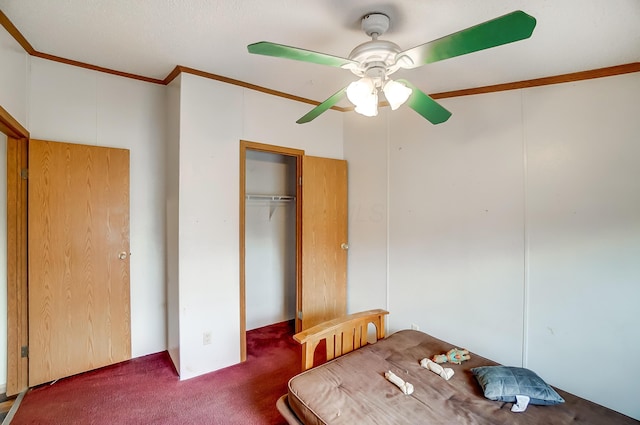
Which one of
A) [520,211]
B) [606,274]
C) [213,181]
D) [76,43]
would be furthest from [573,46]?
[76,43]

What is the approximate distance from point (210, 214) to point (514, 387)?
2278mm

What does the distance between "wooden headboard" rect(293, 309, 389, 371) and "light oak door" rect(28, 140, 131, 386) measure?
1.71 meters

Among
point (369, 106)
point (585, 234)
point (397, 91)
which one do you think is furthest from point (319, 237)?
point (585, 234)

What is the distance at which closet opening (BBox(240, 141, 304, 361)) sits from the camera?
3371mm

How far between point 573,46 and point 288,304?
3435mm

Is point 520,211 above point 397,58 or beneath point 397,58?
beneath

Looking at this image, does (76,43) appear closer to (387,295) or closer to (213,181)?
(213,181)

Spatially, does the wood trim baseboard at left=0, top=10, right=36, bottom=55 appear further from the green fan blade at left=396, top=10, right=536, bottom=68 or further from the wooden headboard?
the wooden headboard

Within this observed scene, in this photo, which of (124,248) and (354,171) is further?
(354,171)

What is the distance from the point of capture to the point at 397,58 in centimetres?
138

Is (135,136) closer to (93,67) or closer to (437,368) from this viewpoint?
(93,67)

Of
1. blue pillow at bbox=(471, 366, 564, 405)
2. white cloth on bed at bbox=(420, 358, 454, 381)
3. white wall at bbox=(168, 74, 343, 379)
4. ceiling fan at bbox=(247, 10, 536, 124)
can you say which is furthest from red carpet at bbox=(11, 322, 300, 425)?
ceiling fan at bbox=(247, 10, 536, 124)

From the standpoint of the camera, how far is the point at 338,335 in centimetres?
200

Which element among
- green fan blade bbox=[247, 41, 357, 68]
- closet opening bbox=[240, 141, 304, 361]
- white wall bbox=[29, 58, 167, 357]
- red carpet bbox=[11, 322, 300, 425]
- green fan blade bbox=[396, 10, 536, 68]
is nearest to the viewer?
green fan blade bbox=[396, 10, 536, 68]
